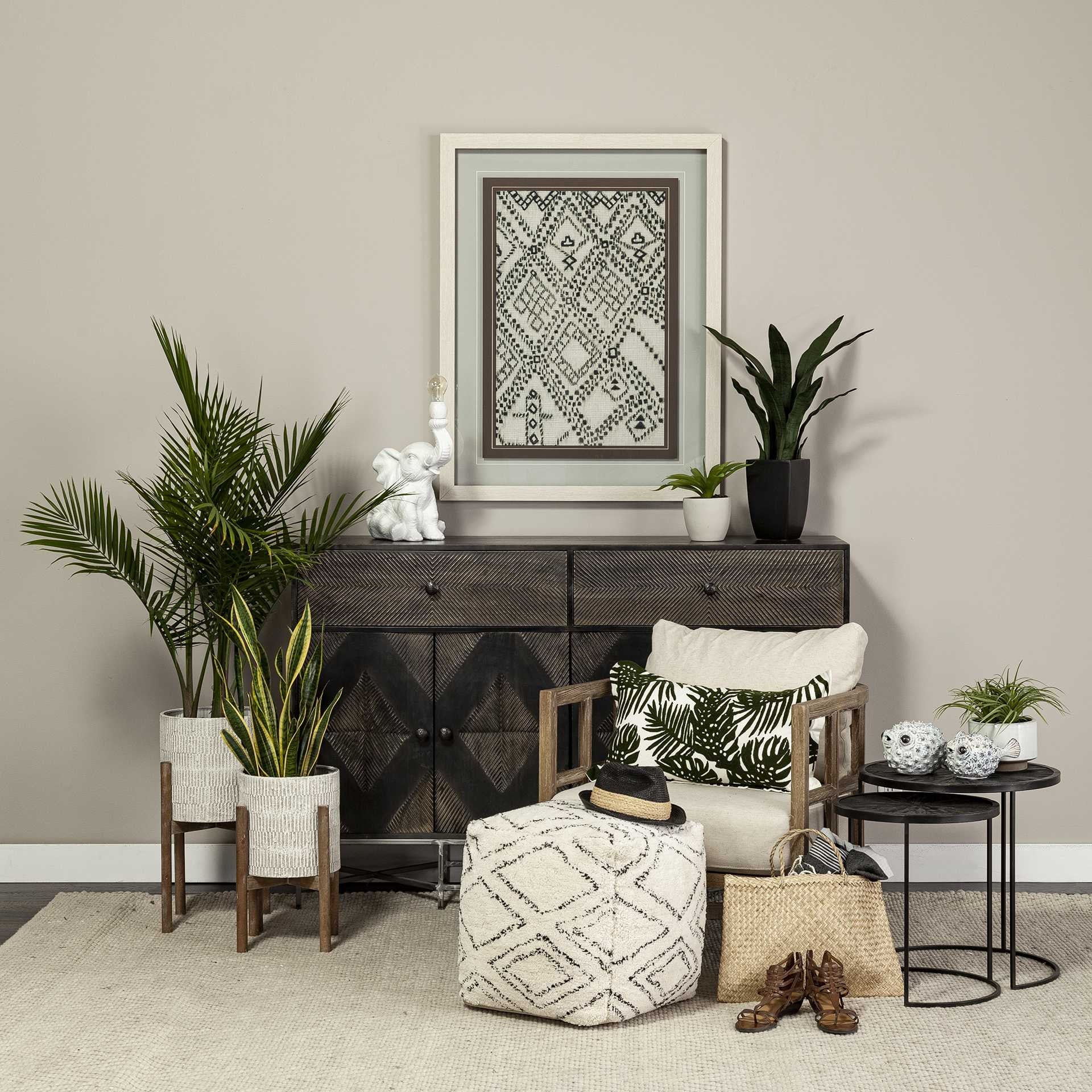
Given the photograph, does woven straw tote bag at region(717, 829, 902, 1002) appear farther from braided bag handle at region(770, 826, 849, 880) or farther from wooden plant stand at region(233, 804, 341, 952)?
wooden plant stand at region(233, 804, 341, 952)

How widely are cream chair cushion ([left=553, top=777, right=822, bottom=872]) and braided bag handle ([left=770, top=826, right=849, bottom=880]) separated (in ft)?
0.08

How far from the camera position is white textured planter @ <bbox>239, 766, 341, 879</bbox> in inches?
131

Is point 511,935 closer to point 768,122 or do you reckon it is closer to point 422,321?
point 422,321

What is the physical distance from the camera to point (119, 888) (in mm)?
4012

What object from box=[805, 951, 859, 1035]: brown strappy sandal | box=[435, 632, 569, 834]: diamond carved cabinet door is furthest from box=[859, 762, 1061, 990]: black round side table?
box=[435, 632, 569, 834]: diamond carved cabinet door

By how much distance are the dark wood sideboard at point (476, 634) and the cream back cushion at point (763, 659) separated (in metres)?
0.14

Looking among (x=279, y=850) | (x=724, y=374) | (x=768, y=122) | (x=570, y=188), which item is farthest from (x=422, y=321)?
(x=279, y=850)

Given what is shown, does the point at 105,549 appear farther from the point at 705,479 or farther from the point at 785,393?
the point at 785,393

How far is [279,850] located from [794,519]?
179 cm

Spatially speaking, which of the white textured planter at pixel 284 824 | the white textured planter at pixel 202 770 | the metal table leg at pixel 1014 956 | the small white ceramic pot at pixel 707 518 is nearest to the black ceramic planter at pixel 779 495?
the small white ceramic pot at pixel 707 518

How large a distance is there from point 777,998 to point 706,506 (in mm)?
1499

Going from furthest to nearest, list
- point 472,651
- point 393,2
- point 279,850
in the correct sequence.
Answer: point 393,2
point 472,651
point 279,850

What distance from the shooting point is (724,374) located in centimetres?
409

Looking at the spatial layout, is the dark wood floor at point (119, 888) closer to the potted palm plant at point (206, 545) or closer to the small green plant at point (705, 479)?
the potted palm plant at point (206, 545)
